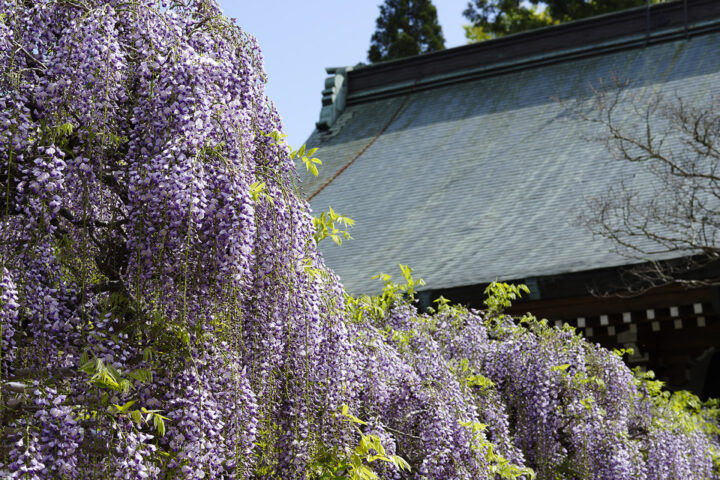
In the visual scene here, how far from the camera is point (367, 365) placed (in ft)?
15.5

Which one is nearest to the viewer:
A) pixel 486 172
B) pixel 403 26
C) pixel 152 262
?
pixel 152 262

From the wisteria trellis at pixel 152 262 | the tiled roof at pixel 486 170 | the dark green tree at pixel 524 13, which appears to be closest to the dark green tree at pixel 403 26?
the dark green tree at pixel 524 13

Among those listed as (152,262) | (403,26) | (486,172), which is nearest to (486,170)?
(486,172)

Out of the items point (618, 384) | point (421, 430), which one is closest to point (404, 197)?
point (618, 384)

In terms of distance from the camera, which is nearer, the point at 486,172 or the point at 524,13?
the point at 486,172

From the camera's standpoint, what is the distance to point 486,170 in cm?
1334

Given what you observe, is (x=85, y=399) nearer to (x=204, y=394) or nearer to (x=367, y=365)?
(x=204, y=394)

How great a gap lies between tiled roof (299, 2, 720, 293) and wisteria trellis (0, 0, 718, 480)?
606cm

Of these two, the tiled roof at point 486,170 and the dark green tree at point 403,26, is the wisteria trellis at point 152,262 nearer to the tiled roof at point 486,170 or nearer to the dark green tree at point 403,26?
the tiled roof at point 486,170

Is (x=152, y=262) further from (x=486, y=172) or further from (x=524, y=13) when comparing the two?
(x=524, y=13)

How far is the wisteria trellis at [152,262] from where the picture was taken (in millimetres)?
3027

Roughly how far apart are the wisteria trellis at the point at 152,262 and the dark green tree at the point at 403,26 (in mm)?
22807

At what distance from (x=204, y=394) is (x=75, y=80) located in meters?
1.17

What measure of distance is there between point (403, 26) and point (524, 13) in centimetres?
356
